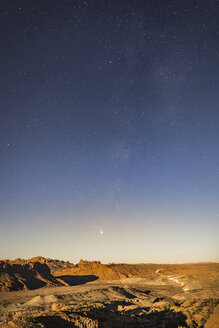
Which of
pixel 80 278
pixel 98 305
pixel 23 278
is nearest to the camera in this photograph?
pixel 98 305

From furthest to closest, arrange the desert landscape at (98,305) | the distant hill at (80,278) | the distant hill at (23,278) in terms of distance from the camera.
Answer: the distant hill at (80,278) → the distant hill at (23,278) → the desert landscape at (98,305)

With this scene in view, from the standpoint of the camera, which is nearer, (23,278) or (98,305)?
(98,305)

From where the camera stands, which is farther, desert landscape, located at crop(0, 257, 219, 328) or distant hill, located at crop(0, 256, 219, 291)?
distant hill, located at crop(0, 256, 219, 291)

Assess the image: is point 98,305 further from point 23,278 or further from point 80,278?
point 80,278

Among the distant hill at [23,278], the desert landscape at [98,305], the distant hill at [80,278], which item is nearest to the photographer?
the desert landscape at [98,305]

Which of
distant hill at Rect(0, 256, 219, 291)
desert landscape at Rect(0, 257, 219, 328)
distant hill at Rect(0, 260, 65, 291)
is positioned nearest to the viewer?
desert landscape at Rect(0, 257, 219, 328)

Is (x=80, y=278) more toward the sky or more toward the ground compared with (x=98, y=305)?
more toward the ground

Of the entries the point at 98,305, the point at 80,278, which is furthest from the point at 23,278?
the point at 98,305

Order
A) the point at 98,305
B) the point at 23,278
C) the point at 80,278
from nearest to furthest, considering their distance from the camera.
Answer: the point at 98,305, the point at 23,278, the point at 80,278

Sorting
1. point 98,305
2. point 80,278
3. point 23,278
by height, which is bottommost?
point 80,278

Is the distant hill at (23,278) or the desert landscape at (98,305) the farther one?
the distant hill at (23,278)

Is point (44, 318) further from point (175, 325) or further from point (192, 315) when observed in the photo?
point (192, 315)

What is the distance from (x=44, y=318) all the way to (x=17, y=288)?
38309 millimetres

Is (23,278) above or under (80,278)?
above
